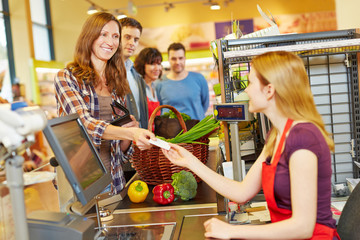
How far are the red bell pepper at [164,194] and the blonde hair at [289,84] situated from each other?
2.47ft

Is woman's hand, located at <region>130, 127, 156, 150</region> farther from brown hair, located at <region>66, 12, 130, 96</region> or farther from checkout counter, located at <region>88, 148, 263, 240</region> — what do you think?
brown hair, located at <region>66, 12, 130, 96</region>

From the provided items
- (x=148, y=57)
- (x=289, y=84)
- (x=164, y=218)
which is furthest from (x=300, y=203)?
(x=148, y=57)

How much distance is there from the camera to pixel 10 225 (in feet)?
3.75

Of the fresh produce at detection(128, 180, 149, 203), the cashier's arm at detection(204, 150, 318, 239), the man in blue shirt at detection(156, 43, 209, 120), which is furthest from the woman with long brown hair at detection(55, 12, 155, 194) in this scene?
the man in blue shirt at detection(156, 43, 209, 120)

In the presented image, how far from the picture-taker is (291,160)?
1237 millimetres

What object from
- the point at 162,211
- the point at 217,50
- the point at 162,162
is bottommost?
the point at 162,211

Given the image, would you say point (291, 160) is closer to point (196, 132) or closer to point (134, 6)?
point (196, 132)

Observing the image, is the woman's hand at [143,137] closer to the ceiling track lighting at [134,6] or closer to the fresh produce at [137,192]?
the fresh produce at [137,192]

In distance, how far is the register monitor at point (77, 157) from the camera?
1.09 meters

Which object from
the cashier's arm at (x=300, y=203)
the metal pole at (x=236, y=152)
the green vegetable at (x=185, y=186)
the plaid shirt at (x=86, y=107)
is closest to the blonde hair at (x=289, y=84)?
the cashier's arm at (x=300, y=203)

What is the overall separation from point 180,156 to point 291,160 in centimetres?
61

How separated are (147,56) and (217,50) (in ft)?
7.83

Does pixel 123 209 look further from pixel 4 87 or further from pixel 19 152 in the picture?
pixel 4 87

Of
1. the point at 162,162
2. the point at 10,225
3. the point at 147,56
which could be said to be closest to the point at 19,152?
the point at 10,225
